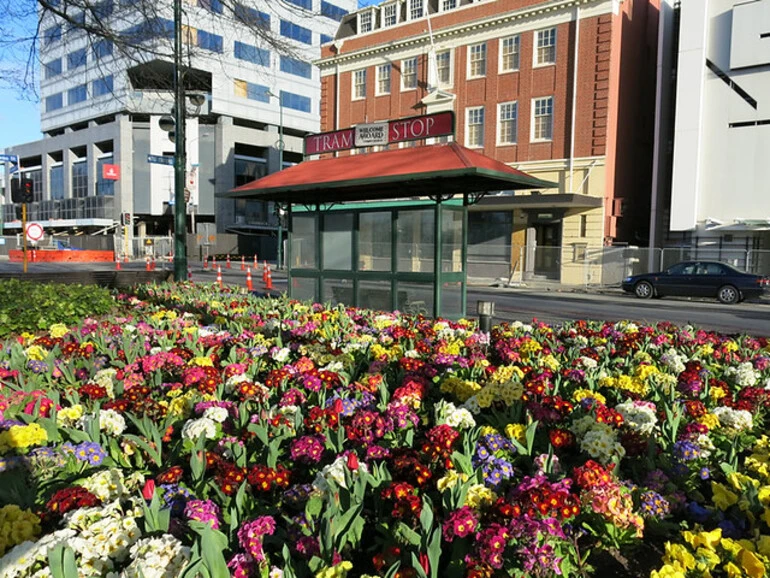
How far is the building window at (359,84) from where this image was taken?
34.0 metres

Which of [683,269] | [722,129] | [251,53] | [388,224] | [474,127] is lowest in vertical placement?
[683,269]

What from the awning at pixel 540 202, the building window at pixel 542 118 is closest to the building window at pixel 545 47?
the building window at pixel 542 118

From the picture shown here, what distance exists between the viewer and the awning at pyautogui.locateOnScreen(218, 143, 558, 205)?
29.0ft

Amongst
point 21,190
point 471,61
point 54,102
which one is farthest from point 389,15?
point 54,102

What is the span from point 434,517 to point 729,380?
11.6 feet

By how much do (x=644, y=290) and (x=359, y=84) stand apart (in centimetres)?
2084

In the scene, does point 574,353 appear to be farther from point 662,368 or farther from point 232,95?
point 232,95

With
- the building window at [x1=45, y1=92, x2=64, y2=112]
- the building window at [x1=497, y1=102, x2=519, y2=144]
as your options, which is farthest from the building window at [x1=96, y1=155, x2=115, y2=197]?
the building window at [x1=497, y1=102, x2=519, y2=144]

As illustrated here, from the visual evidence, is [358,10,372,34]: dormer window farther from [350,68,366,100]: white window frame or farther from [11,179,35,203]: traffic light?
[11,179,35,203]: traffic light

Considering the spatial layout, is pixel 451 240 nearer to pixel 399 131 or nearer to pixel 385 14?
pixel 399 131

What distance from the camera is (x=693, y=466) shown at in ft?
10.1

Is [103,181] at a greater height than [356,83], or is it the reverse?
[356,83]

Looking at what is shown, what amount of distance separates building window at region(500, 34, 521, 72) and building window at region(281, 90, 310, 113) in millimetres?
34068

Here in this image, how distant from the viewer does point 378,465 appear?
9.80ft
